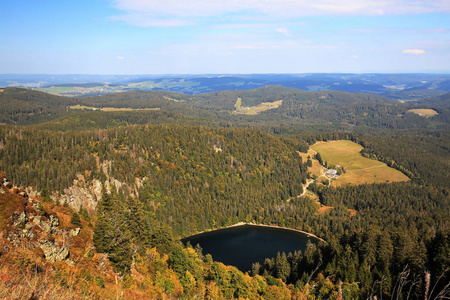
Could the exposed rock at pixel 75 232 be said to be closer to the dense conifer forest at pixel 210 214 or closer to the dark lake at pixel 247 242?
the dense conifer forest at pixel 210 214

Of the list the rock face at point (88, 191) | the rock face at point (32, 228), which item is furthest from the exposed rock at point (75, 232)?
the rock face at point (88, 191)

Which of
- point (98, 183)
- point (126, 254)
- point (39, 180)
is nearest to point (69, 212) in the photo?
point (126, 254)

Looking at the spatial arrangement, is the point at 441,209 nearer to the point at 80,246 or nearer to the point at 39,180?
the point at 80,246

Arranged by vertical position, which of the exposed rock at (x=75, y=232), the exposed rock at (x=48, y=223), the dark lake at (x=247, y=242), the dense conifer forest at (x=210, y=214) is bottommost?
the dark lake at (x=247, y=242)

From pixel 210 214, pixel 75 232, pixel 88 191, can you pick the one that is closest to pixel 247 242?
pixel 210 214

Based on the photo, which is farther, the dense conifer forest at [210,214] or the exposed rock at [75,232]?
the dense conifer forest at [210,214]

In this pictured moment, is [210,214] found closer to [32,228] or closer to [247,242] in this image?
[247,242]
